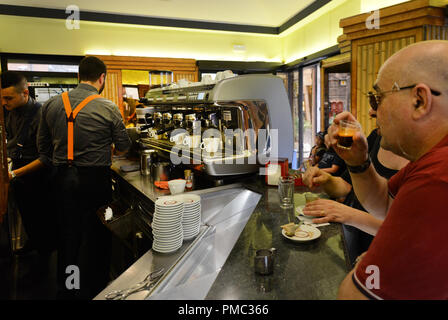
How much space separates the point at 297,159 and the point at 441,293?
7038mm

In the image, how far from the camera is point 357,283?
81 centimetres

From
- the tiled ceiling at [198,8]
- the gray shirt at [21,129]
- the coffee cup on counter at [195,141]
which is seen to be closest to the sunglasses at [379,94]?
the coffee cup on counter at [195,141]

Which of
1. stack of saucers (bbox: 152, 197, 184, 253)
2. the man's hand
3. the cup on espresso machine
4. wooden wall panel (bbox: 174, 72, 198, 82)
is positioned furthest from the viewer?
wooden wall panel (bbox: 174, 72, 198, 82)

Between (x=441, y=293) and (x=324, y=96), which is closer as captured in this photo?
(x=441, y=293)

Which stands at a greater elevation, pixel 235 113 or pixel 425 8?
pixel 425 8

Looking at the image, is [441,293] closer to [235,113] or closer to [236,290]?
[236,290]

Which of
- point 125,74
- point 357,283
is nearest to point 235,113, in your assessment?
point 357,283

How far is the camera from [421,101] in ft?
2.81

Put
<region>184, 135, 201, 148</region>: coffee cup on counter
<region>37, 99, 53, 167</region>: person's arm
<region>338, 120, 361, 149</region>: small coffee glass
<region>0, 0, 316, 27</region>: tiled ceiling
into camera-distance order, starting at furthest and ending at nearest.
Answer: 1. <region>0, 0, 316, 27</region>: tiled ceiling
2. <region>184, 135, 201, 148</region>: coffee cup on counter
3. <region>37, 99, 53, 167</region>: person's arm
4. <region>338, 120, 361, 149</region>: small coffee glass

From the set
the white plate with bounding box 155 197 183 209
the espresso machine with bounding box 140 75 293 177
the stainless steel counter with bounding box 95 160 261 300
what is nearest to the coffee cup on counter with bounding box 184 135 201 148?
the espresso machine with bounding box 140 75 293 177

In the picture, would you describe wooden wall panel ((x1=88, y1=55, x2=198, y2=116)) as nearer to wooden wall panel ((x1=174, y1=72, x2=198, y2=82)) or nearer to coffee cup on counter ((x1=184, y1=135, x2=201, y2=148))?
wooden wall panel ((x1=174, y1=72, x2=198, y2=82))

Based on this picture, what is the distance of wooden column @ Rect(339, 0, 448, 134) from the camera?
3146mm

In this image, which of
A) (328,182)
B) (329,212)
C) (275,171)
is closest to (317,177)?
(328,182)

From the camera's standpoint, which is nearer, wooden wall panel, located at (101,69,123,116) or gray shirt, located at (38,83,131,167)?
gray shirt, located at (38,83,131,167)
